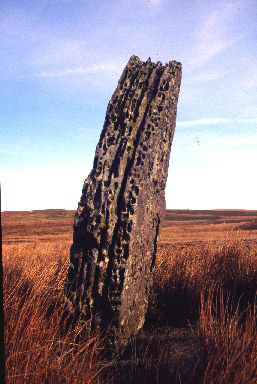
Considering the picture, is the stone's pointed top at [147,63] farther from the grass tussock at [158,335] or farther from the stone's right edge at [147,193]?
the grass tussock at [158,335]

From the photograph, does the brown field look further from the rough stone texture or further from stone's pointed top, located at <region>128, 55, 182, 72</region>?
stone's pointed top, located at <region>128, 55, 182, 72</region>

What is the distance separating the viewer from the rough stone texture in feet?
14.3

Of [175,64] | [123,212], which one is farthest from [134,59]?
[123,212]

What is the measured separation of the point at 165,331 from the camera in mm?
4719

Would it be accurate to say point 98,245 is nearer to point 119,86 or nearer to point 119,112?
point 119,112

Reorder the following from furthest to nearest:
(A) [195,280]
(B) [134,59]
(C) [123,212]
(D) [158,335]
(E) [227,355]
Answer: (A) [195,280]
(B) [134,59]
(D) [158,335]
(C) [123,212]
(E) [227,355]

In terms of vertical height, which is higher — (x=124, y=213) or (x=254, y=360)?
(x=124, y=213)

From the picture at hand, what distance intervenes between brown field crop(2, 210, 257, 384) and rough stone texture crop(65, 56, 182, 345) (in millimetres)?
250

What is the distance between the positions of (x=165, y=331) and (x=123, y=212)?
130cm

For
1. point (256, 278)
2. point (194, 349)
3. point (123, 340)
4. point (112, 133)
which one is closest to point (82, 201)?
point (112, 133)

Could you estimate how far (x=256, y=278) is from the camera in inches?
234

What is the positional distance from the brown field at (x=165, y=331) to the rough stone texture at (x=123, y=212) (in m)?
0.25

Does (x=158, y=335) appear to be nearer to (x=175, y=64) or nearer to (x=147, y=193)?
(x=147, y=193)

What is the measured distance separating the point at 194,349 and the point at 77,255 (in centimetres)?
134
